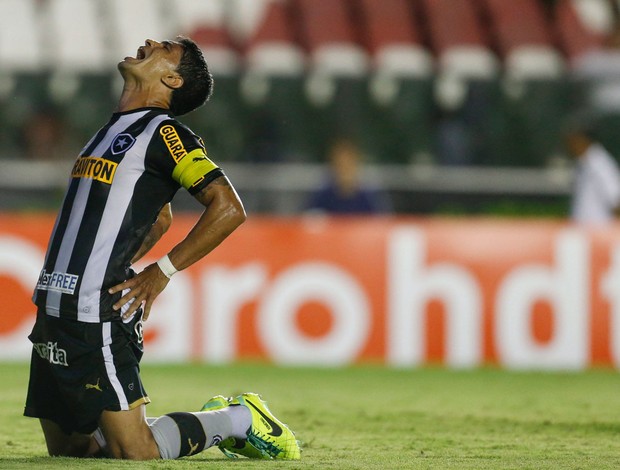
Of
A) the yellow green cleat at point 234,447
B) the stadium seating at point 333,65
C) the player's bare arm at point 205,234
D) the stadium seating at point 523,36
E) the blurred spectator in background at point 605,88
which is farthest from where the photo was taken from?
the stadium seating at point 523,36

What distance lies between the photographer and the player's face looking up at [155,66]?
17.1 feet

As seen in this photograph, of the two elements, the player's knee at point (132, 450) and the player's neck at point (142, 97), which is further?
the player's neck at point (142, 97)

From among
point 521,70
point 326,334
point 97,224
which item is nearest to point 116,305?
point 97,224

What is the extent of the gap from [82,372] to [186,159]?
38.2 inches

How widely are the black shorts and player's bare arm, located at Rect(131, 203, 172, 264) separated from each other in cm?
31

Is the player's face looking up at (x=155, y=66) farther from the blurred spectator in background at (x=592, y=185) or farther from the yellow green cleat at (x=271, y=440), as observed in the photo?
the blurred spectator in background at (x=592, y=185)

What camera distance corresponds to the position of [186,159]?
4.98 metres

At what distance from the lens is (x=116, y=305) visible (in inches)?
197

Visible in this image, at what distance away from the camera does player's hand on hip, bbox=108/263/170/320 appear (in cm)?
494

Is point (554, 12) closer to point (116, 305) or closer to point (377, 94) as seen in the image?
point (377, 94)

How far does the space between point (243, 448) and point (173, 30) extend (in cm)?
1159

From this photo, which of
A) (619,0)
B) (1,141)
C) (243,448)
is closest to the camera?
(243,448)

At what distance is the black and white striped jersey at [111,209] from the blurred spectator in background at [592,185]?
6779 millimetres

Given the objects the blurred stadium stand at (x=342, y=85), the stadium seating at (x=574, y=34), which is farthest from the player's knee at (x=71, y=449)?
the stadium seating at (x=574, y=34)
